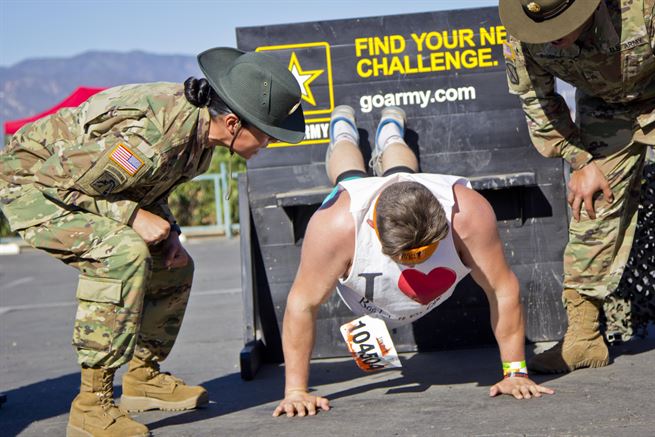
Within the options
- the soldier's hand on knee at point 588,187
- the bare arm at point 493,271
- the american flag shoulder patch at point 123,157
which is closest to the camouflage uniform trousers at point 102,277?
the american flag shoulder patch at point 123,157

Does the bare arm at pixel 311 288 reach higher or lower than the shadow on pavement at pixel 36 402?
higher

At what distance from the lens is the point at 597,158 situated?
456 centimetres

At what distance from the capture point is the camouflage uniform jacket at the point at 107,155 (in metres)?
3.75

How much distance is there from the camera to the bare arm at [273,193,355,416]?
3947 millimetres

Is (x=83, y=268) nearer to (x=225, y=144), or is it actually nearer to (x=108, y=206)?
(x=108, y=206)

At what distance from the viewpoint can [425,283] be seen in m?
3.97

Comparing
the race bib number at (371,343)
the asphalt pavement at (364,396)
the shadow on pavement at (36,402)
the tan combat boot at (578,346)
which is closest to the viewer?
the asphalt pavement at (364,396)

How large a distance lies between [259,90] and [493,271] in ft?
4.06

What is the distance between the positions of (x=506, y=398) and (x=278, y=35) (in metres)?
2.67

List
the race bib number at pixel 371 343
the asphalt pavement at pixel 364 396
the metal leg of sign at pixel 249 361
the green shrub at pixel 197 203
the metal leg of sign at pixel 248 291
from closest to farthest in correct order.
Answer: the asphalt pavement at pixel 364 396 < the race bib number at pixel 371 343 < the metal leg of sign at pixel 249 361 < the metal leg of sign at pixel 248 291 < the green shrub at pixel 197 203

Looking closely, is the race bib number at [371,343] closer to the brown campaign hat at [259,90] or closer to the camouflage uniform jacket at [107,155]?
the brown campaign hat at [259,90]

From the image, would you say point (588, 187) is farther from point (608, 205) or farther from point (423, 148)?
point (423, 148)

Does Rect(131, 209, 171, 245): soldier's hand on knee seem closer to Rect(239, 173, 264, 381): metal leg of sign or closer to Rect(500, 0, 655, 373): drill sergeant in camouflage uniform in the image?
Rect(239, 173, 264, 381): metal leg of sign

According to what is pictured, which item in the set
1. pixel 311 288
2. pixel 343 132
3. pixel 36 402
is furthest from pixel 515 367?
pixel 36 402
